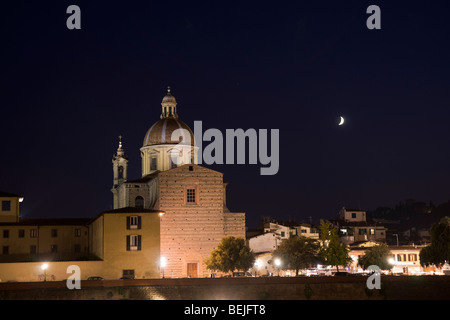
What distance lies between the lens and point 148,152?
2894 inches

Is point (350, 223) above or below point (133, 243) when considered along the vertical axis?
above

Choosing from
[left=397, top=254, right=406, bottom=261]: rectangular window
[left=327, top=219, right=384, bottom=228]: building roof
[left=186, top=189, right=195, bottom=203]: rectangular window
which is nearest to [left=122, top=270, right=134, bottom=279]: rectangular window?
[left=186, top=189, right=195, bottom=203]: rectangular window

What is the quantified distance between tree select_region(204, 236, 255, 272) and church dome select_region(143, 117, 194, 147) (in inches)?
606

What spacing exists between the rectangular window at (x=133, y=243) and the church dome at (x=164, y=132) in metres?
18.2

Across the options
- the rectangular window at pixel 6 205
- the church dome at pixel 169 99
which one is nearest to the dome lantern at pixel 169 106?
the church dome at pixel 169 99

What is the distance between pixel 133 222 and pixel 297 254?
13998mm

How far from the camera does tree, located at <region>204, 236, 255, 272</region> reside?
196 ft

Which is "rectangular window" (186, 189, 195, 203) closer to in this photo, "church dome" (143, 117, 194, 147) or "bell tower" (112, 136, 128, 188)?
"church dome" (143, 117, 194, 147)

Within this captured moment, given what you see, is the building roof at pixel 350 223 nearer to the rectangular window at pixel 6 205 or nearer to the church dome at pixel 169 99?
the church dome at pixel 169 99

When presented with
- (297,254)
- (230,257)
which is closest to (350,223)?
(297,254)

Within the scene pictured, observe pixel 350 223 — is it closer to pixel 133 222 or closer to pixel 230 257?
pixel 230 257

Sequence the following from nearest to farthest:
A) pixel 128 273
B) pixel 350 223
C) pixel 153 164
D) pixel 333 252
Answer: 1. pixel 128 273
2. pixel 333 252
3. pixel 153 164
4. pixel 350 223

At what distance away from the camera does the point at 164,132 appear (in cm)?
7288
